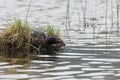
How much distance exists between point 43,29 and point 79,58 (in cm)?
234

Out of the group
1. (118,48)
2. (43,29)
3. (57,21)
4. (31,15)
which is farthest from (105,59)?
(31,15)

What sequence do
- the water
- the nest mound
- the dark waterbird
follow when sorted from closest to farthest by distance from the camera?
the water → the nest mound → the dark waterbird

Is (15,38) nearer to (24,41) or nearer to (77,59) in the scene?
(24,41)

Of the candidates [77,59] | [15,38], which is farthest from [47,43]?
[77,59]

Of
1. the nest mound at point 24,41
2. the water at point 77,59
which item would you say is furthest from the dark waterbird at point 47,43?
the water at point 77,59

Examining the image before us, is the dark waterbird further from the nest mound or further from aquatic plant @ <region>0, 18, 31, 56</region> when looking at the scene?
aquatic plant @ <region>0, 18, 31, 56</region>

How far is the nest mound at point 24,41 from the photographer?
11.9 metres

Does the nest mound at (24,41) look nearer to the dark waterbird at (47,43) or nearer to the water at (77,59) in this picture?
the dark waterbird at (47,43)

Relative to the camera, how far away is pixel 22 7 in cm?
2183

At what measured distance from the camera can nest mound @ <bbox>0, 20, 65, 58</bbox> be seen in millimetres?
11945

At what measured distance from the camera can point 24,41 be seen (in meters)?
12.0

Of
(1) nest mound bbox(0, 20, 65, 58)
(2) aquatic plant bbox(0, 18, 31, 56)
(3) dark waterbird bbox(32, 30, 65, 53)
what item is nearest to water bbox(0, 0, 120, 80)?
(3) dark waterbird bbox(32, 30, 65, 53)

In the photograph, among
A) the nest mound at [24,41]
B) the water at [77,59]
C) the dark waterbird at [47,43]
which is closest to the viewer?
the water at [77,59]

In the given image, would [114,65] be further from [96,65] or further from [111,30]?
[111,30]
